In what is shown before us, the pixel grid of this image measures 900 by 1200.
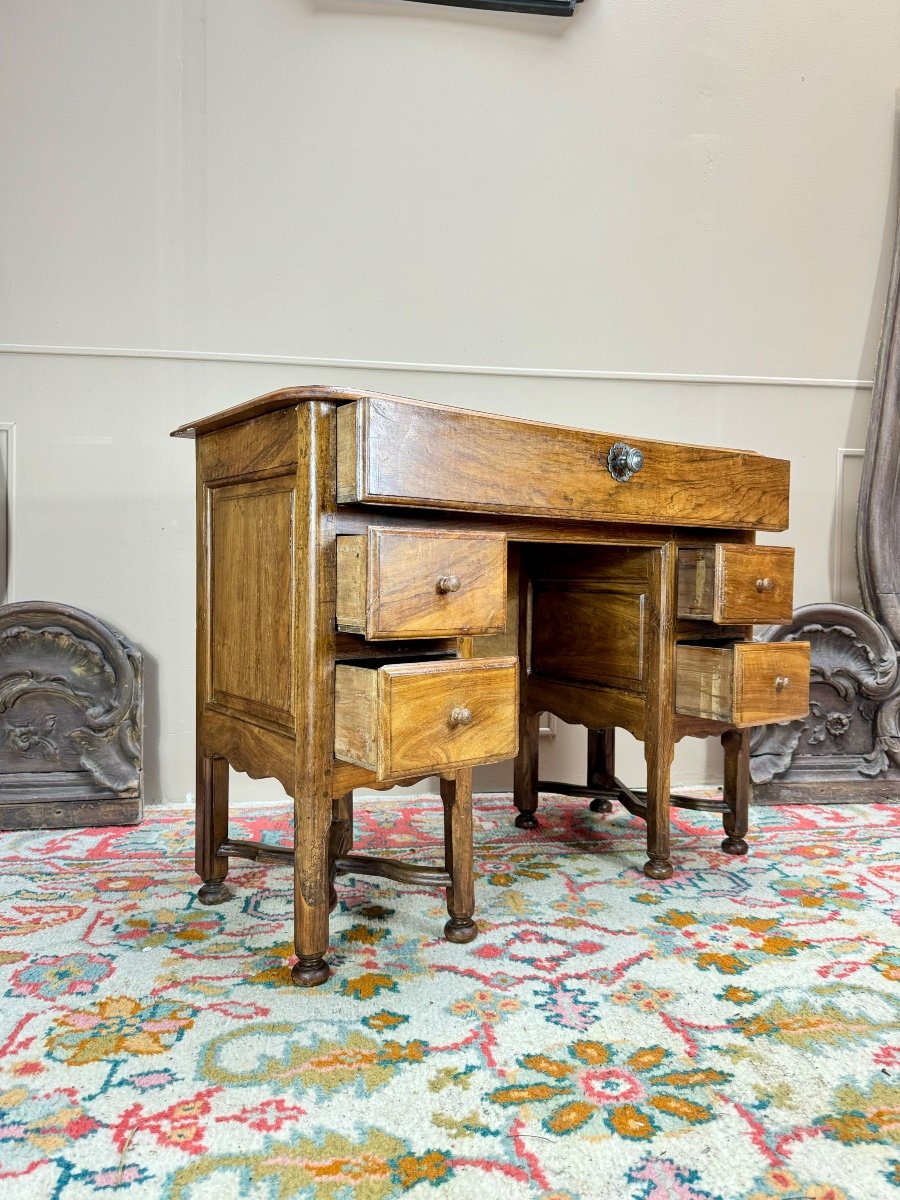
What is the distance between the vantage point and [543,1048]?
1.15 m

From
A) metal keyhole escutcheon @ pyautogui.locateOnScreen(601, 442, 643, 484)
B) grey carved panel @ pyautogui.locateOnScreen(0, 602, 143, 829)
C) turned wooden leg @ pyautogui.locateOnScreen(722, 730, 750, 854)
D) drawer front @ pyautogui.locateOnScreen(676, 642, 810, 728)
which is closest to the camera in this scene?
metal keyhole escutcheon @ pyautogui.locateOnScreen(601, 442, 643, 484)

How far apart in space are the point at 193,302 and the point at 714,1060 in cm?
226

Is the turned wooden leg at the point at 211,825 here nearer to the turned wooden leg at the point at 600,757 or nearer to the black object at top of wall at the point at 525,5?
the turned wooden leg at the point at 600,757

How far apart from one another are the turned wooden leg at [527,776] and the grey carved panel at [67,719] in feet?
3.48

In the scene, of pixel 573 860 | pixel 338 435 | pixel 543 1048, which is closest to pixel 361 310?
pixel 338 435

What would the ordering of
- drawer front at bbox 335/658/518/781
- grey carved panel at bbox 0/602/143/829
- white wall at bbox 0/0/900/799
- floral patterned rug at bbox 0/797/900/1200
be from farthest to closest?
white wall at bbox 0/0/900/799 → grey carved panel at bbox 0/602/143/829 → drawer front at bbox 335/658/518/781 → floral patterned rug at bbox 0/797/900/1200

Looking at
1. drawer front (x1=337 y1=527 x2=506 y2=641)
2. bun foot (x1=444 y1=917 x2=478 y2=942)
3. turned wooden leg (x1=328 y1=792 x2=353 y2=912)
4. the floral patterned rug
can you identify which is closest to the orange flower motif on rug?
the floral patterned rug

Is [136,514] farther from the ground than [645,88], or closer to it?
closer to it

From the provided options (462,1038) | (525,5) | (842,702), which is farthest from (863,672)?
(525,5)

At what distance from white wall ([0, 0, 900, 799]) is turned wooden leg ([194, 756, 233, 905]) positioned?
31.9 inches

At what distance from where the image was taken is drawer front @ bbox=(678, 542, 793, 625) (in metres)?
1.83

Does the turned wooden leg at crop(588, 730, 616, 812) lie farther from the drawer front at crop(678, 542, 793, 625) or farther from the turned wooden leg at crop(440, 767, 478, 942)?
the turned wooden leg at crop(440, 767, 478, 942)

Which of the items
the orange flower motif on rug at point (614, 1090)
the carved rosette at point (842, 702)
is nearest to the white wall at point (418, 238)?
the carved rosette at point (842, 702)

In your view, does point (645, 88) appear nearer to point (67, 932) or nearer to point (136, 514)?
point (136, 514)
